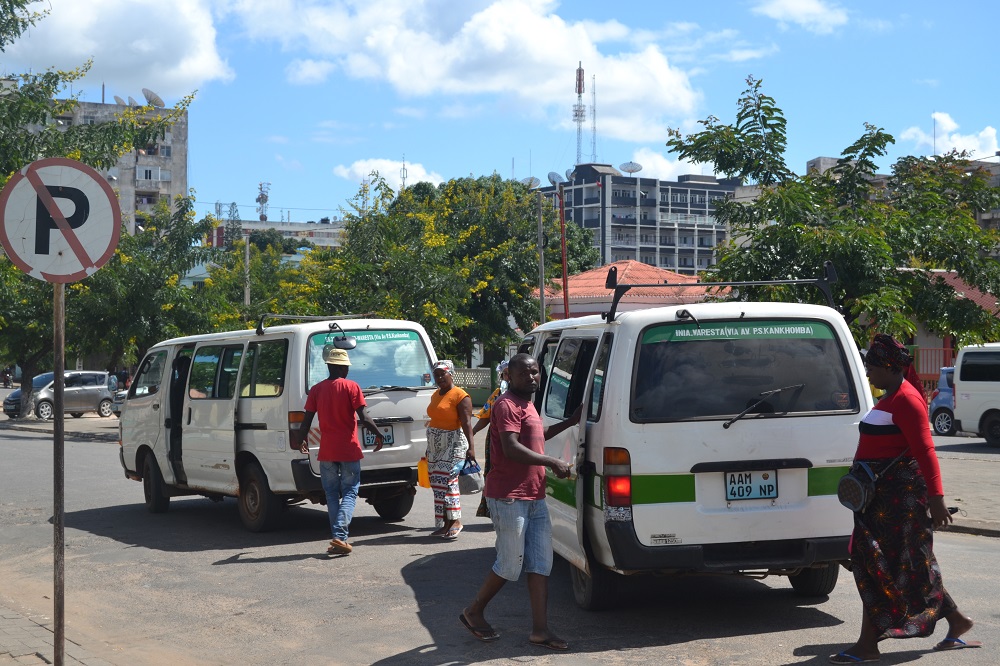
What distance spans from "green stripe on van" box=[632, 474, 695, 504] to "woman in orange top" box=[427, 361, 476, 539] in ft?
13.8

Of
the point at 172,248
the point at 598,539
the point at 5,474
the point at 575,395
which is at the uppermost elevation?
the point at 172,248

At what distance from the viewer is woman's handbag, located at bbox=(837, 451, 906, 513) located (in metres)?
5.98

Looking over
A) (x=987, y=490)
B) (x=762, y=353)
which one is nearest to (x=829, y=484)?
(x=762, y=353)

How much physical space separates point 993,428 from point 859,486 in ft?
69.5

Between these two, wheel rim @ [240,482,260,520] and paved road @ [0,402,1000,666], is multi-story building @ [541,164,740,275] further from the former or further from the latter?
paved road @ [0,402,1000,666]

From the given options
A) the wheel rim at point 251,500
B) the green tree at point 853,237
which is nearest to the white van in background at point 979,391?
the green tree at point 853,237

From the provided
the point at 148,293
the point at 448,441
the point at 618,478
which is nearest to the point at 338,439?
the point at 448,441

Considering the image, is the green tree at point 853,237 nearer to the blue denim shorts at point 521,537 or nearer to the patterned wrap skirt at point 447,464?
the patterned wrap skirt at point 447,464

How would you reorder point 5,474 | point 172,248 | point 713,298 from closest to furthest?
point 713,298 → point 5,474 → point 172,248

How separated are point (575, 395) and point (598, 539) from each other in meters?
1.09

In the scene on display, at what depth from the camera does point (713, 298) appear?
542 inches

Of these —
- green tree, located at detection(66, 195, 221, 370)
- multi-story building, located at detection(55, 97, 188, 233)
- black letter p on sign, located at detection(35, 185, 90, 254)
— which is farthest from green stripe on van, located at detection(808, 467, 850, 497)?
multi-story building, located at detection(55, 97, 188, 233)

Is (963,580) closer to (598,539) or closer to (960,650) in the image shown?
(960,650)

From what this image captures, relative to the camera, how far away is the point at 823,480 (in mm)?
6805
